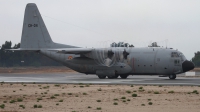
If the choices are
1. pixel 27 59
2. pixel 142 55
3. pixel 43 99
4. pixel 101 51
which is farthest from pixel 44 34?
pixel 27 59

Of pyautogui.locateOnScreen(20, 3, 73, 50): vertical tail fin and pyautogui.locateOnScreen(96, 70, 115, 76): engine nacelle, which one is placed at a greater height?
pyautogui.locateOnScreen(20, 3, 73, 50): vertical tail fin

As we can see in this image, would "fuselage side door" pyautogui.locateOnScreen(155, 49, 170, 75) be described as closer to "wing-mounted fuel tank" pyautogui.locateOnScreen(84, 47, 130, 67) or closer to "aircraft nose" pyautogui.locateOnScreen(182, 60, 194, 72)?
"aircraft nose" pyautogui.locateOnScreen(182, 60, 194, 72)

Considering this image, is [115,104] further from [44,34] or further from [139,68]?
[44,34]

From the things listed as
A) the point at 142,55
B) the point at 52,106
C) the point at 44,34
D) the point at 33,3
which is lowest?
the point at 52,106

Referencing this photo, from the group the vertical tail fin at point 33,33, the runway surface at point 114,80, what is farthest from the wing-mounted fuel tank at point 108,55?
the vertical tail fin at point 33,33

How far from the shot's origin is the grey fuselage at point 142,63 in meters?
47.5

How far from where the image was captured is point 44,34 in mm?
56094

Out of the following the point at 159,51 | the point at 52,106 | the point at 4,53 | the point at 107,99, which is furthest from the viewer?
the point at 4,53

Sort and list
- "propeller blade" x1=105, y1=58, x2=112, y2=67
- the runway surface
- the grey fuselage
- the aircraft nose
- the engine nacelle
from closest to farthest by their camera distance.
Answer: the runway surface, the aircraft nose, the grey fuselage, the engine nacelle, "propeller blade" x1=105, y1=58, x2=112, y2=67

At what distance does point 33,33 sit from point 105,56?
37.6 ft

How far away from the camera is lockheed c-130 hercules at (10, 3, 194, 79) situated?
47.7 meters

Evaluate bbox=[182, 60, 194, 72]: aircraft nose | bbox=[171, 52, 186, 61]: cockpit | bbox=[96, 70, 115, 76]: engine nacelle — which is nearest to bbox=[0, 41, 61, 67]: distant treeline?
bbox=[96, 70, 115, 76]: engine nacelle

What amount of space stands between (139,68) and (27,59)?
8047 centimetres

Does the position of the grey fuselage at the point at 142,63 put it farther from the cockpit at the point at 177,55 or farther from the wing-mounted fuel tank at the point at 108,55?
the wing-mounted fuel tank at the point at 108,55
